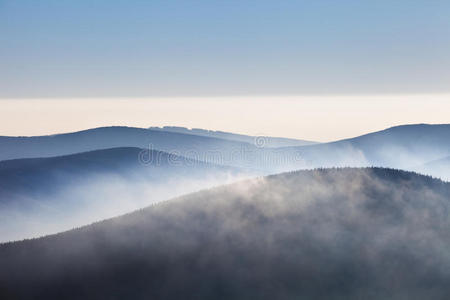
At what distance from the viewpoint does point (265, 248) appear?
80688 millimetres

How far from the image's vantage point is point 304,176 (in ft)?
330

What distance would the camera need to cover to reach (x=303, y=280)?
73.3 m

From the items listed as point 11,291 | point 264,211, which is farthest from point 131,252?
point 264,211

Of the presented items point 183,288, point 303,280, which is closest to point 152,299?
point 183,288

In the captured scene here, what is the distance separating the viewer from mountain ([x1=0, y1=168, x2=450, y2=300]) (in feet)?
235

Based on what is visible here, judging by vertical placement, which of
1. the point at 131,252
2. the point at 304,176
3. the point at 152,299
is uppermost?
the point at 304,176

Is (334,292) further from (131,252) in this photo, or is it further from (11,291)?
(11,291)

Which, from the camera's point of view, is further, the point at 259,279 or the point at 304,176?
the point at 304,176

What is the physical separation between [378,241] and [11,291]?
56346 millimetres

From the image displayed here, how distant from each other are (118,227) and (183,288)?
1969 centimetres

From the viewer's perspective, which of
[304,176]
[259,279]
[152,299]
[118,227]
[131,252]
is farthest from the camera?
[304,176]

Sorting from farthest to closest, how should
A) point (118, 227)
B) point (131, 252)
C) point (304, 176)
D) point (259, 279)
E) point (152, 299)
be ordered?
point (304, 176)
point (118, 227)
point (131, 252)
point (259, 279)
point (152, 299)

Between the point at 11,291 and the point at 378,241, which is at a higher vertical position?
the point at 378,241

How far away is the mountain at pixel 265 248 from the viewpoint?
235 feet
